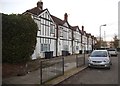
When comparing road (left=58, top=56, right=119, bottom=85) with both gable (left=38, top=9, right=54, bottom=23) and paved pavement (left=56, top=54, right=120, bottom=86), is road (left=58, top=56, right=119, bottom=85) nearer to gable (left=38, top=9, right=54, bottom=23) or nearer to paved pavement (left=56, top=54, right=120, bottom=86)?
paved pavement (left=56, top=54, right=120, bottom=86)

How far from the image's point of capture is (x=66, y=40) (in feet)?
145

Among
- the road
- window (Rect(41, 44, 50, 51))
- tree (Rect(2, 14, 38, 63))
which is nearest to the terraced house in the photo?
window (Rect(41, 44, 50, 51))

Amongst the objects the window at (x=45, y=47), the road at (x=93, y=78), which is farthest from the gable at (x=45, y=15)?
the road at (x=93, y=78)

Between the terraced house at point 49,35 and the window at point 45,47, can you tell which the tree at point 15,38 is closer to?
the terraced house at point 49,35

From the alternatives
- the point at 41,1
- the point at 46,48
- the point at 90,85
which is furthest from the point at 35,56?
the point at 90,85

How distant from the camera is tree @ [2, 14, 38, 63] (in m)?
14.1

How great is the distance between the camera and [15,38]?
1417cm

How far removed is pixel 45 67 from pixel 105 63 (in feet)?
28.3

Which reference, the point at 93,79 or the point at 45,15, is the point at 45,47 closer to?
the point at 45,15

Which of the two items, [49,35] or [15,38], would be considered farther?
[49,35]

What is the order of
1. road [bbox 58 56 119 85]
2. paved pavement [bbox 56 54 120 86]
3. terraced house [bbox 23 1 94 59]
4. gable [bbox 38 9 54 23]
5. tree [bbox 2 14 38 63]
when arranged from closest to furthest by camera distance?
paved pavement [bbox 56 54 120 86] < road [bbox 58 56 119 85] < tree [bbox 2 14 38 63] < terraced house [bbox 23 1 94 59] < gable [bbox 38 9 54 23]

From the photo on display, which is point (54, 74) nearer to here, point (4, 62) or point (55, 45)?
point (4, 62)

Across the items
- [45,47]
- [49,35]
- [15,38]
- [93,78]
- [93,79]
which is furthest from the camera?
[49,35]

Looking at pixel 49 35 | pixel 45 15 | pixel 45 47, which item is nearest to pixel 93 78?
pixel 45 47
